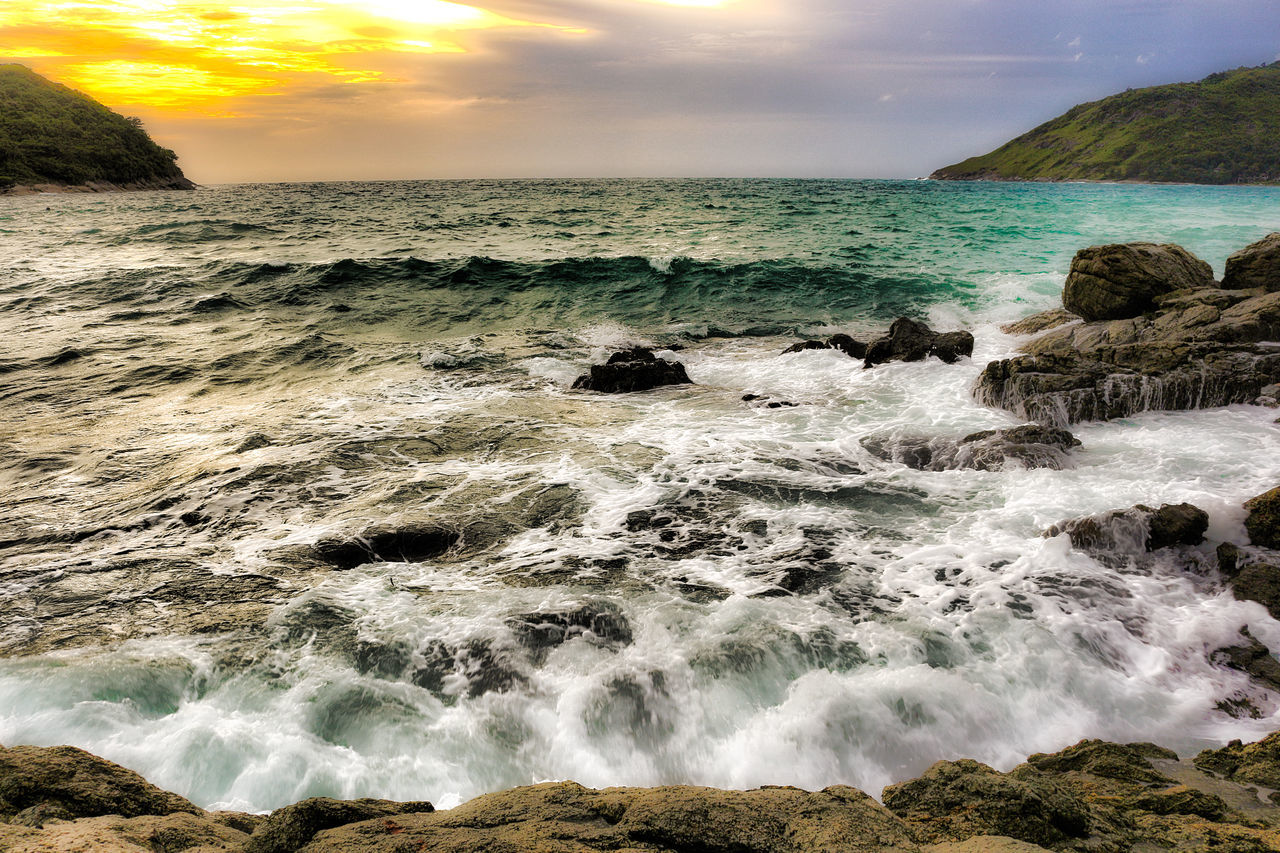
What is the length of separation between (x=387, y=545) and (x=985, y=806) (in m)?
4.98

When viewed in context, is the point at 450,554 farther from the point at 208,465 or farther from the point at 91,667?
the point at 208,465

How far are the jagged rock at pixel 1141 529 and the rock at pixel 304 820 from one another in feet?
18.7

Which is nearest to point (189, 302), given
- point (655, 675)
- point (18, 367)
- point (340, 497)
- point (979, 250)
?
point (18, 367)

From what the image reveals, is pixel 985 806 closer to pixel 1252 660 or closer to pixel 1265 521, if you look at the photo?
pixel 1252 660

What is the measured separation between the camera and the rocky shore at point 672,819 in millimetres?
2195

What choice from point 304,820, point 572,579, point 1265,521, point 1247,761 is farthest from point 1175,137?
point 304,820

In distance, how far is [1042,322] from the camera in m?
13.3

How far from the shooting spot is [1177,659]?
4.21 m

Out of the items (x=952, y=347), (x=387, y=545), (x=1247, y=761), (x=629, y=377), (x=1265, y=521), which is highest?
(x=952, y=347)

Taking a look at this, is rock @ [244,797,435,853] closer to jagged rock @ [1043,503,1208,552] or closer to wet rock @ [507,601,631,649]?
wet rock @ [507,601,631,649]

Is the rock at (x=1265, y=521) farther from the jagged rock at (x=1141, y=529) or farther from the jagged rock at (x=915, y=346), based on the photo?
the jagged rock at (x=915, y=346)

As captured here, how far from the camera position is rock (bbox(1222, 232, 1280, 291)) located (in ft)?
35.6

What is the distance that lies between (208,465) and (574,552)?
5014 millimetres

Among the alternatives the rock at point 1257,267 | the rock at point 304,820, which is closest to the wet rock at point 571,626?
the rock at point 304,820
